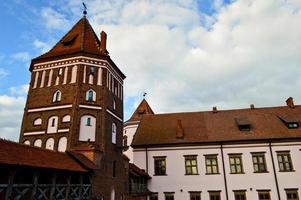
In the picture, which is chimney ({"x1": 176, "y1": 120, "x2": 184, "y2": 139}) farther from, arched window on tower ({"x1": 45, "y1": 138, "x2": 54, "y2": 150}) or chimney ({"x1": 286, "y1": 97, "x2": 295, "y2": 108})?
arched window on tower ({"x1": 45, "y1": 138, "x2": 54, "y2": 150})

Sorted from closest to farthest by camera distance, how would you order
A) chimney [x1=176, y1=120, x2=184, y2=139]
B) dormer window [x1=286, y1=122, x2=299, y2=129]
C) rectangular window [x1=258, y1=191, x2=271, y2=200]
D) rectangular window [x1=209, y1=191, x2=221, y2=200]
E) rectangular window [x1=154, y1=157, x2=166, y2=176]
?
rectangular window [x1=258, y1=191, x2=271, y2=200]
rectangular window [x1=209, y1=191, x2=221, y2=200]
rectangular window [x1=154, y1=157, x2=166, y2=176]
dormer window [x1=286, y1=122, x2=299, y2=129]
chimney [x1=176, y1=120, x2=184, y2=139]

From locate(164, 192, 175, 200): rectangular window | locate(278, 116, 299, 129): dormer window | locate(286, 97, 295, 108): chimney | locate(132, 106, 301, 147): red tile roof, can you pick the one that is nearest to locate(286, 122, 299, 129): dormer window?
locate(278, 116, 299, 129): dormer window

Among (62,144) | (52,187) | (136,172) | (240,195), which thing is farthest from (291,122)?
(52,187)

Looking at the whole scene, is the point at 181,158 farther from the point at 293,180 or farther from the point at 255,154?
the point at 293,180

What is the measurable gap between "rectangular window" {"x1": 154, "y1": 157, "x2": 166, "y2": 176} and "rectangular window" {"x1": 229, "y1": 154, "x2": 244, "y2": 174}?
6.86 m

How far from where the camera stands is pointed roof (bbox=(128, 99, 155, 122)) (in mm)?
39800

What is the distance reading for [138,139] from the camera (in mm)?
30625

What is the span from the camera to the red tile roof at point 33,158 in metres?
11.9

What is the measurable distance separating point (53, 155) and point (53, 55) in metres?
10.5

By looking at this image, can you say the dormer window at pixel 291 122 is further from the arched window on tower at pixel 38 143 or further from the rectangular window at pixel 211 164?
the arched window on tower at pixel 38 143

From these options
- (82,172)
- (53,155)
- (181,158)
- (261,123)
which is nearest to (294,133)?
(261,123)

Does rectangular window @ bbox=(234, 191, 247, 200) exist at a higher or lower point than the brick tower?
lower

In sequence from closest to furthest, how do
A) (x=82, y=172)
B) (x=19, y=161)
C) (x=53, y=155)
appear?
(x=19, y=161) → (x=53, y=155) → (x=82, y=172)

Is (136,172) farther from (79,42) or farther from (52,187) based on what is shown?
(79,42)
